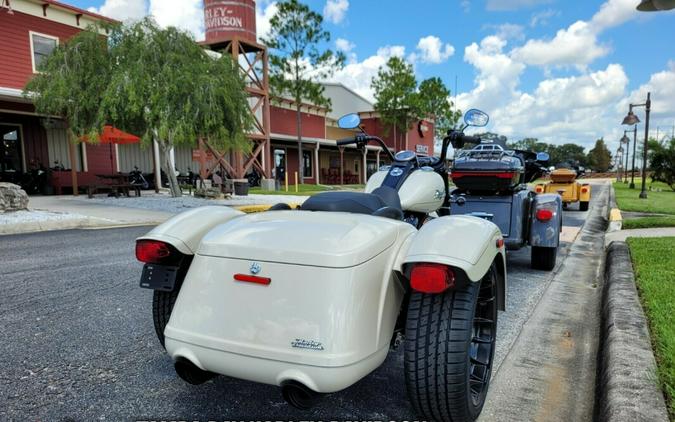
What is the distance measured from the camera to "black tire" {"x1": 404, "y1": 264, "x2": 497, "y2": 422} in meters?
1.57

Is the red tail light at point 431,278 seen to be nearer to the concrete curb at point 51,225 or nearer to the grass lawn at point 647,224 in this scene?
the grass lawn at point 647,224

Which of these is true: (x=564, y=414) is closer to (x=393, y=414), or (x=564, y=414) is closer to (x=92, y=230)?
(x=393, y=414)

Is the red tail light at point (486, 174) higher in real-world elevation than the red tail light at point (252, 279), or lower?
higher

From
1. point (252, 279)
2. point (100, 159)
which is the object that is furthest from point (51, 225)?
point (100, 159)

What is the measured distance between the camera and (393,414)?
6.37 ft

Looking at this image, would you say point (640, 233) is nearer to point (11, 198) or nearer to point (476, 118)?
point (476, 118)

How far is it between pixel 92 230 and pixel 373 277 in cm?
752

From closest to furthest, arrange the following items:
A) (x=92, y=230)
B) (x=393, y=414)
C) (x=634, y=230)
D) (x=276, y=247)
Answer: (x=276, y=247)
(x=393, y=414)
(x=634, y=230)
(x=92, y=230)

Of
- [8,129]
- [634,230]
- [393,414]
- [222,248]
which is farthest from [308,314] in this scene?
[8,129]

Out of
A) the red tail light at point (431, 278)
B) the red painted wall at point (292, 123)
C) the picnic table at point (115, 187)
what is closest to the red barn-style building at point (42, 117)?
the picnic table at point (115, 187)

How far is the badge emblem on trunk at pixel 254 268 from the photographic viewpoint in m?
1.55

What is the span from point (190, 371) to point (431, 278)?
1.04 metres

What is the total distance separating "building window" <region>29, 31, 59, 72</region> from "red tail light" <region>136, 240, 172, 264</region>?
15.6 metres

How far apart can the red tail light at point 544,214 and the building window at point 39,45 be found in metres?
15.8
